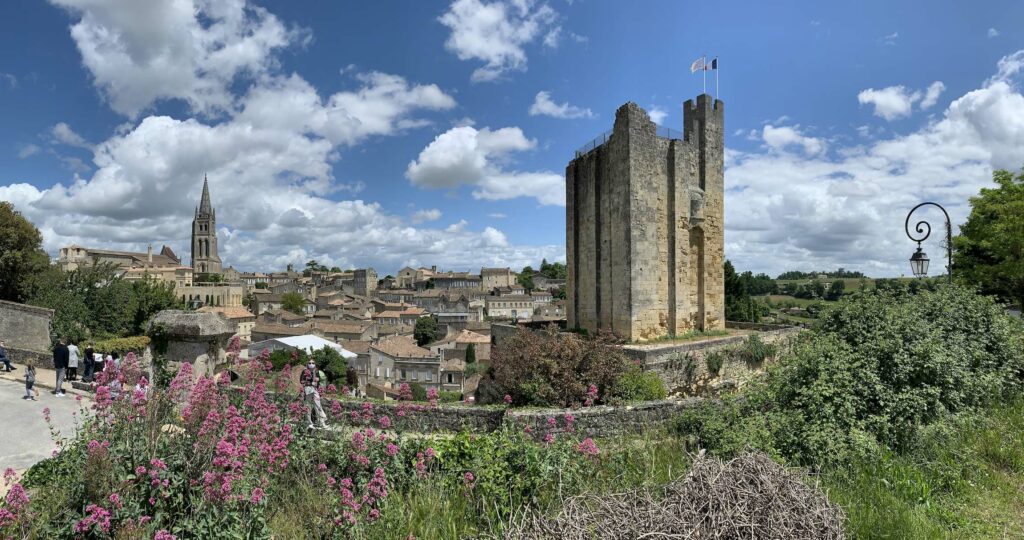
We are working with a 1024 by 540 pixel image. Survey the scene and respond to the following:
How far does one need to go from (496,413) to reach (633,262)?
32.1ft

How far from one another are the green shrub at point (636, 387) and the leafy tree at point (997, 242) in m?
11.5

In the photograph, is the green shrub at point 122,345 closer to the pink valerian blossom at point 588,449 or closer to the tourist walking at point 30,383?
the tourist walking at point 30,383

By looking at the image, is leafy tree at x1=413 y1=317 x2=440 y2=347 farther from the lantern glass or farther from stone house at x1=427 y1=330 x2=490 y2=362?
the lantern glass

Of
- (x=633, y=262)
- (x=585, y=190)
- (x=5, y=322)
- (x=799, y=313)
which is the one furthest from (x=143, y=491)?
(x=799, y=313)

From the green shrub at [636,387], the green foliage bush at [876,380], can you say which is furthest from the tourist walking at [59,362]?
the green foliage bush at [876,380]

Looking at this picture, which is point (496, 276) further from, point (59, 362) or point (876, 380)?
point (876, 380)

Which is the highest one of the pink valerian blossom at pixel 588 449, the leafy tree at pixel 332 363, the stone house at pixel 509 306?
the pink valerian blossom at pixel 588 449

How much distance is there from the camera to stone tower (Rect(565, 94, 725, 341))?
1641 cm

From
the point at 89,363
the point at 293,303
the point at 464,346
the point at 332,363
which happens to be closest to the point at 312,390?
the point at 89,363

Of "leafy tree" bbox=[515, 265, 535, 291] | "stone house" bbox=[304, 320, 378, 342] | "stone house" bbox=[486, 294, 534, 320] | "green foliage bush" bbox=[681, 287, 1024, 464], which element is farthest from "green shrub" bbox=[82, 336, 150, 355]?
"leafy tree" bbox=[515, 265, 535, 291]

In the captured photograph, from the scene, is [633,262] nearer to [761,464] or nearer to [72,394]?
[761,464]

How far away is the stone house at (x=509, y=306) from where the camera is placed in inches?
3900

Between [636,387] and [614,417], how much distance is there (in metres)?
4.18

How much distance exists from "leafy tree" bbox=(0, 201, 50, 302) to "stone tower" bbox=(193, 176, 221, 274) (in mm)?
109802
